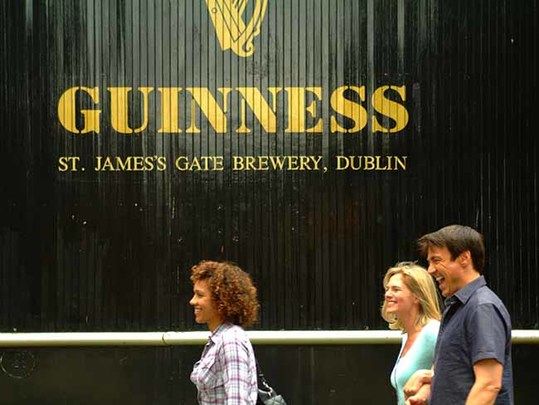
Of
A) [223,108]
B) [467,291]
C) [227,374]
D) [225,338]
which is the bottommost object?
[227,374]

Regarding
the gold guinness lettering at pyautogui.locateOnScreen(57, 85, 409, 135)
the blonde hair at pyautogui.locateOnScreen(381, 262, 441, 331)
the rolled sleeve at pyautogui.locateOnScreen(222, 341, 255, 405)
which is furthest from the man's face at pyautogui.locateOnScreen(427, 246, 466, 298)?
the gold guinness lettering at pyautogui.locateOnScreen(57, 85, 409, 135)

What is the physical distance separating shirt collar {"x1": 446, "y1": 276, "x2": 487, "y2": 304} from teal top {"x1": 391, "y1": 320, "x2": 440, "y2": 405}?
0.64m

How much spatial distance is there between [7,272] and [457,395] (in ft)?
17.6

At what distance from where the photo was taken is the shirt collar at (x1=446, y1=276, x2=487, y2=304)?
4430mm

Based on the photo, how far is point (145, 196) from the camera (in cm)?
887

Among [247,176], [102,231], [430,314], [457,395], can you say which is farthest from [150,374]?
[457,395]

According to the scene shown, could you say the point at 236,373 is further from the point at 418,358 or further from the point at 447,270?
the point at 447,270

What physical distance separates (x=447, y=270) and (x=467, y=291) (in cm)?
15

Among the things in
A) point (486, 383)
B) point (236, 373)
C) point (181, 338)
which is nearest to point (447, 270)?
point (486, 383)

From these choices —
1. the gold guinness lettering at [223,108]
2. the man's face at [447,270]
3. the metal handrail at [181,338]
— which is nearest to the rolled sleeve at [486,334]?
the man's face at [447,270]

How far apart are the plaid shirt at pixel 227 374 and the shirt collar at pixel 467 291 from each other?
1013 millimetres

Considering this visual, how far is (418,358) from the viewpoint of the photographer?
511 centimetres

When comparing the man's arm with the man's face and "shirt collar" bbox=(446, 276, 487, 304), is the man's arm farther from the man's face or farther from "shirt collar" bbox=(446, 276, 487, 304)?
the man's face

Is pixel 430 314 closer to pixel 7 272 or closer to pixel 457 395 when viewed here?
pixel 457 395
